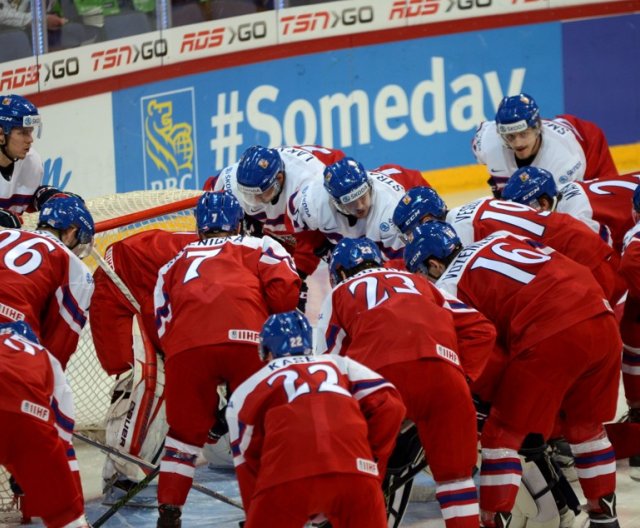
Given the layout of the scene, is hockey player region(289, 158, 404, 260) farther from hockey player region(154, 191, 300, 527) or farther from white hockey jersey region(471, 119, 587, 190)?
hockey player region(154, 191, 300, 527)

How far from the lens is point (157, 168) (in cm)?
889

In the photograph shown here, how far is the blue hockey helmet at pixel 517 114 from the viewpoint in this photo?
21.3 ft

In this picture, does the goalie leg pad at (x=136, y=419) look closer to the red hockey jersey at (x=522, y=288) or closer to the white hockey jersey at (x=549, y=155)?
the red hockey jersey at (x=522, y=288)

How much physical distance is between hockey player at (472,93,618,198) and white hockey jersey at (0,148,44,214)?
6.83ft

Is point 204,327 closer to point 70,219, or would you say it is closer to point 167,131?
point 70,219

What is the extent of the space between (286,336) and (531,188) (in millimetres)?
2056

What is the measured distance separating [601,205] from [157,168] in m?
3.65

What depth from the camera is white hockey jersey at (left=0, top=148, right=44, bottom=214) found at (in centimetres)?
636

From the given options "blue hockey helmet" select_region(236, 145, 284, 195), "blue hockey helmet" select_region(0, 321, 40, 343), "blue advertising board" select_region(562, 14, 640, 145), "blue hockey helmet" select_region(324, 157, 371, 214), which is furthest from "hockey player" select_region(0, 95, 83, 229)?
"blue advertising board" select_region(562, 14, 640, 145)

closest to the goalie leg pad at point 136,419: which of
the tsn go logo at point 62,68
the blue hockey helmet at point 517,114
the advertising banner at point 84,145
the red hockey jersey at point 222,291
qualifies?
the red hockey jersey at point 222,291

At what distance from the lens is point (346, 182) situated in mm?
5969

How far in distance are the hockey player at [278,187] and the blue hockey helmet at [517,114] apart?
2.73ft

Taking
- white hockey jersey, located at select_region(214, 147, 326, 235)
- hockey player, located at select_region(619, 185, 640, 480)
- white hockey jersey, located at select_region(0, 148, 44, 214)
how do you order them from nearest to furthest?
hockey player, located at select_region(619, 185, 640, 480) → white hockey jersey, located at select_region(0, 148, 44, 214) → white hockey jersey, located at select_region(214, 147, 326, 235)

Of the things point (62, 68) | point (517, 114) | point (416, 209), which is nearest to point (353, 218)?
point (416, 209)
